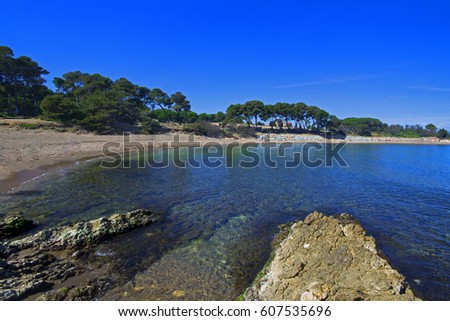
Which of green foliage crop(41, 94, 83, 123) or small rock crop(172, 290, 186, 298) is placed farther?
green foliage crop(41, 94, 83, 123)

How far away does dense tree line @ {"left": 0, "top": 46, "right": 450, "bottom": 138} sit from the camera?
179 feet

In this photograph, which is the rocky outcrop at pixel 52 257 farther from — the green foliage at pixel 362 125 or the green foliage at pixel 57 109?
the green foliage at pixel 362 125

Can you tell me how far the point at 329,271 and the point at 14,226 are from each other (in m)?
12.7

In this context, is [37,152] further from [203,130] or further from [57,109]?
[203,130]

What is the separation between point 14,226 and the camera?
35.1ft

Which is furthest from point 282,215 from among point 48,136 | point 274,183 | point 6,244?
point 48,136

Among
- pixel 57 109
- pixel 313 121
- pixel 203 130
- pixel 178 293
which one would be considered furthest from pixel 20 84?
pixel 313 121

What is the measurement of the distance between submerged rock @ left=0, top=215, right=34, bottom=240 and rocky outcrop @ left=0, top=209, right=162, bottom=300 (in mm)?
1178

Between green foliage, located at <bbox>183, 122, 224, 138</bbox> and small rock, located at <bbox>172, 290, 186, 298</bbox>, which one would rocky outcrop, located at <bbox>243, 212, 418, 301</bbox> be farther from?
green foliage, located at <bbox>183, 122, 224, 138</bbox>

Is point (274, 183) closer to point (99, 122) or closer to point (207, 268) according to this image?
point (207, 268)

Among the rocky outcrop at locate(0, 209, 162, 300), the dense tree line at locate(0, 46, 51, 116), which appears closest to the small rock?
the rocky outcrop at locate(0, 209, 162, 300)

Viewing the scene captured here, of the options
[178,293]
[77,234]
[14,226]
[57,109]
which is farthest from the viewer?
[57,109]

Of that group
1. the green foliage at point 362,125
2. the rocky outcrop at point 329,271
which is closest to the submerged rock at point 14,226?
the rocky outcrop at point 329,271

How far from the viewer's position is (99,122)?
55.2 metres
